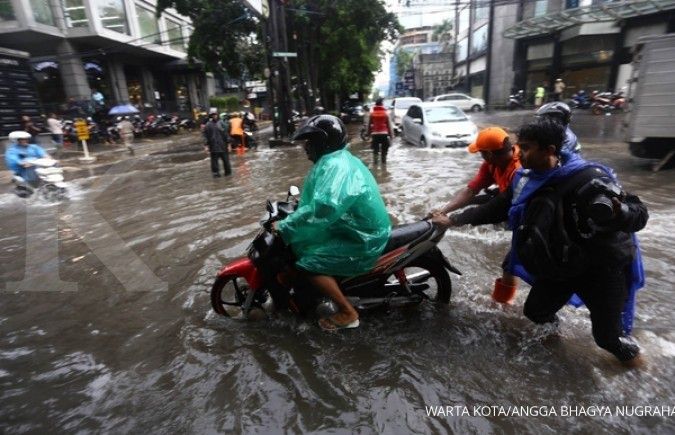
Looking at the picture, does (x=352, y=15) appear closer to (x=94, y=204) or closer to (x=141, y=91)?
(x=94, y=204)

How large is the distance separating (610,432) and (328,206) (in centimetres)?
203

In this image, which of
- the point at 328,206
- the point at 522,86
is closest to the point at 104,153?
the point at 328,206

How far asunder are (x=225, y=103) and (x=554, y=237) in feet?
119

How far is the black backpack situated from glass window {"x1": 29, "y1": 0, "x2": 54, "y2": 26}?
24710mm

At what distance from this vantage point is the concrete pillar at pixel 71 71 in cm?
2130

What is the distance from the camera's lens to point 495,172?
3.42 metres

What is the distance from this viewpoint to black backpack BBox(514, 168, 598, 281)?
210 centimetres

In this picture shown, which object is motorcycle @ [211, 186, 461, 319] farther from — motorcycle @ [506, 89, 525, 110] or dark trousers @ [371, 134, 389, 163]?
motorcycle @ [506, 89, 525, 110]

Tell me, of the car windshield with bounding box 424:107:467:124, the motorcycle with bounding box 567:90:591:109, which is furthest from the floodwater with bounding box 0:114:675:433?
the motorcycle with bounding box 567:90:591:109

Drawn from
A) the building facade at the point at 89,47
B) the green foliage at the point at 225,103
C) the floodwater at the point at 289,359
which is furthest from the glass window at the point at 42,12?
the floodwater at the point at 289,359

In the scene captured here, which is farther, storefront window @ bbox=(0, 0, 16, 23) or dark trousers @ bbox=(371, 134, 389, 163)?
storefront window @ bbox=(0, 0, 16, 23)

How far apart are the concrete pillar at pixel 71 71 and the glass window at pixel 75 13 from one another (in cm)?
108

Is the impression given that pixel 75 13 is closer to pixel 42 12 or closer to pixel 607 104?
pixel 42 12

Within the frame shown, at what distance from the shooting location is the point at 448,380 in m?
2.66
